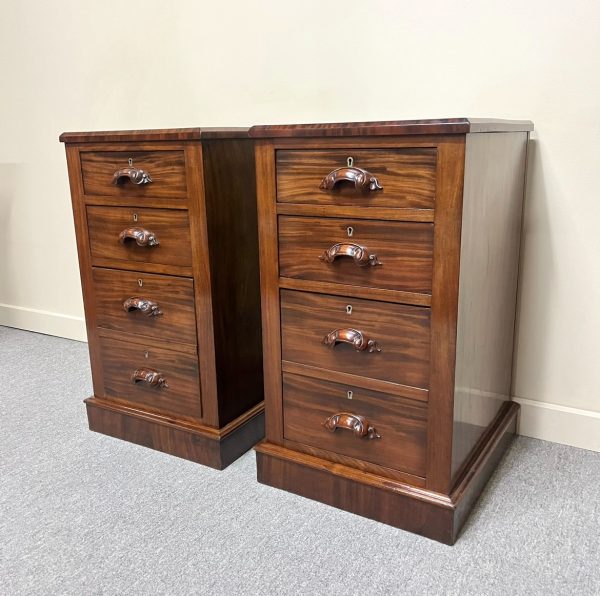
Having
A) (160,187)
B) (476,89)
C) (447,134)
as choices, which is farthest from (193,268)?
(476,89)

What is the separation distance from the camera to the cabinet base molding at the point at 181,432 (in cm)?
144

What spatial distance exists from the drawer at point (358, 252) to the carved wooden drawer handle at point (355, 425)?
10.8 inches

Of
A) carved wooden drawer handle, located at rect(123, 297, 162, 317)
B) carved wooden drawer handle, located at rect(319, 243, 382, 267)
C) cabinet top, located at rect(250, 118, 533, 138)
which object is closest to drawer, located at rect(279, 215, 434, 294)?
carved wooden drawer handle, located at rect(319, 243, 382, 267)

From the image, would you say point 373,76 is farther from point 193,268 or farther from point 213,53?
point 193,268

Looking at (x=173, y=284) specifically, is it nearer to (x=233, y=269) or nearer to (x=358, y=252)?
(x=233, y=269)

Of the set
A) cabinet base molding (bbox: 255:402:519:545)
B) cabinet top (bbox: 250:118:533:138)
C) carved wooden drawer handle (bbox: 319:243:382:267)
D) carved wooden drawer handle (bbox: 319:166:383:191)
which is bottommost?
cabinet base molding (bbox: 255:402:519:545)

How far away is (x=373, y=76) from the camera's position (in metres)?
1.59

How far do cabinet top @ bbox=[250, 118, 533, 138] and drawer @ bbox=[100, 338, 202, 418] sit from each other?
57 centimetres

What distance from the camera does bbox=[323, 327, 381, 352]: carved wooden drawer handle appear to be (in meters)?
1.17

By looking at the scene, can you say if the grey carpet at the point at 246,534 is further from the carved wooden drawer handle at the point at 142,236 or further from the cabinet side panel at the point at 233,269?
the carved wooden drawer handle at the point at 142,236

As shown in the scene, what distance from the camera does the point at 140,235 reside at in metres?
1.41

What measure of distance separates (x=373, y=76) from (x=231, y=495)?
1.08m

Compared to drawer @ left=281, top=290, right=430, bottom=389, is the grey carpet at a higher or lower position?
lower

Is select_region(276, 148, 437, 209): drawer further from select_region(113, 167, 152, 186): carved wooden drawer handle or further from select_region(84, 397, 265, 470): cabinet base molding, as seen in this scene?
select_region(84, 397, 265, 470): cabinet base molding
